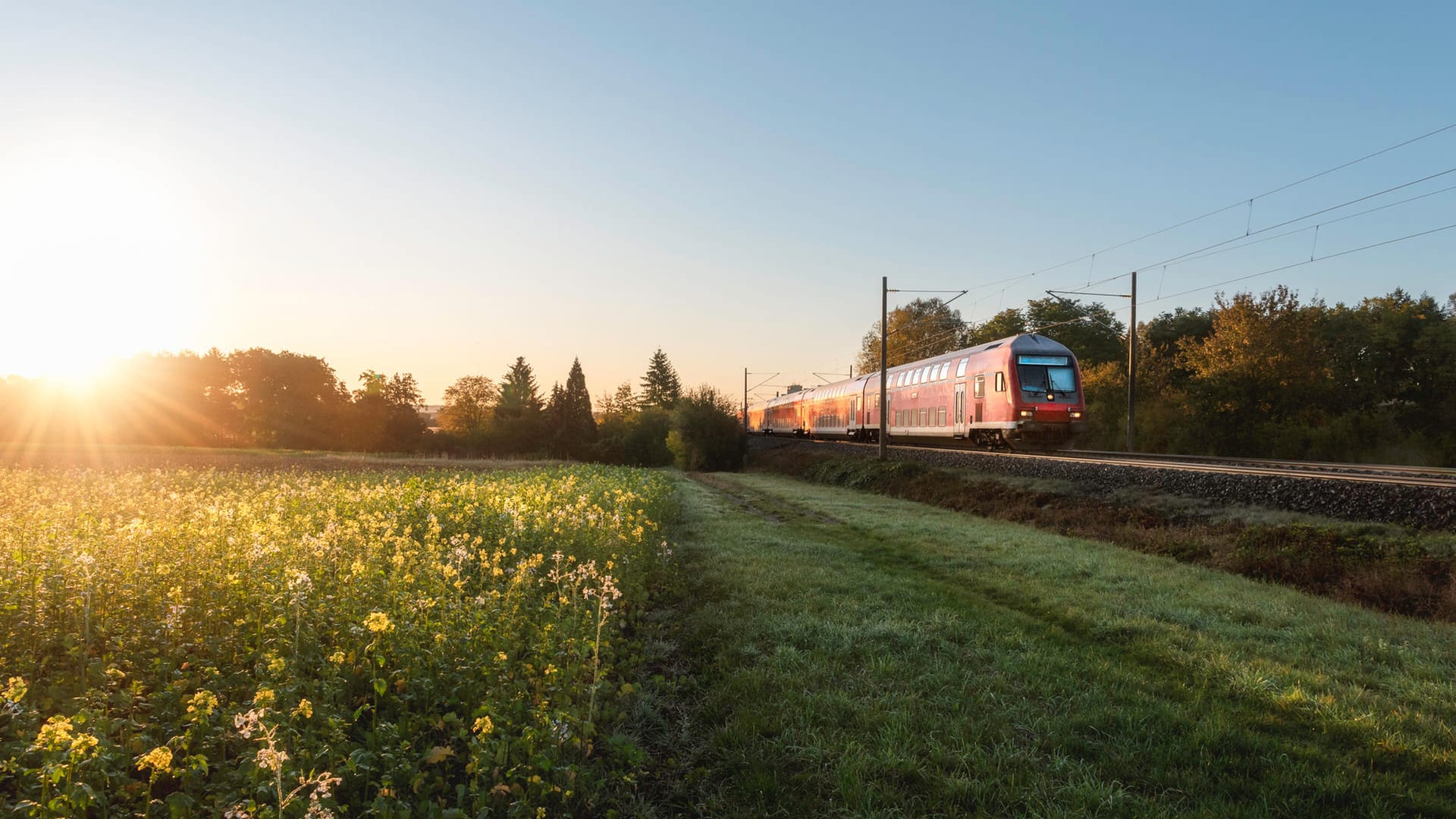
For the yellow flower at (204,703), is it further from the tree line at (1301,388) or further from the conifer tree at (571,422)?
the conifer tree at (571,422)

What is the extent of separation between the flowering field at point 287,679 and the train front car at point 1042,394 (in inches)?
776

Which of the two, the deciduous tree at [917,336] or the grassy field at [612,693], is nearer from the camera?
the grassy field at [612,693]

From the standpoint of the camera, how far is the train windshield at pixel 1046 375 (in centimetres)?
2367

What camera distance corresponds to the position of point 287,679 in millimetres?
3977

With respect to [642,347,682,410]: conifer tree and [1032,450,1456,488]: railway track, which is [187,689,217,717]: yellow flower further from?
[642,347,682,410]: conifer tree

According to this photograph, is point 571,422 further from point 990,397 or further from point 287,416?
point 990,397

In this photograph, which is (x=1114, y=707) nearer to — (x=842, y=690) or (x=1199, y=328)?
(x=842, y=690)

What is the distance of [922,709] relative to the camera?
17.3ft

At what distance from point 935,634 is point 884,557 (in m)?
5.20

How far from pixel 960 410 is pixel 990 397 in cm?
284

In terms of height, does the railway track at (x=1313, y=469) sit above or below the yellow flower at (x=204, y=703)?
above

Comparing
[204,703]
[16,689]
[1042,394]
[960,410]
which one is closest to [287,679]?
[204,703]

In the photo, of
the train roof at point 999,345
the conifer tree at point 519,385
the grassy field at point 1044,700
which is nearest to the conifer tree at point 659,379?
the conifer tree at point 519,385

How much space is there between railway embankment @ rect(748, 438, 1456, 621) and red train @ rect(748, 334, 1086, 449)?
126 inches
